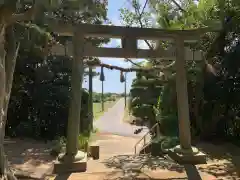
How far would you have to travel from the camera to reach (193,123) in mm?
10828

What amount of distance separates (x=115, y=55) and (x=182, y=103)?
1.92 meters

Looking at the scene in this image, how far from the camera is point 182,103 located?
22.7ft

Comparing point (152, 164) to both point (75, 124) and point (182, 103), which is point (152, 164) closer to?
point (182, 103)

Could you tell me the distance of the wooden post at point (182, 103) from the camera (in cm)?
687

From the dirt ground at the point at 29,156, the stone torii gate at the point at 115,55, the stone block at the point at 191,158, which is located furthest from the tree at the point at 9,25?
the stone block at the point at 191,158

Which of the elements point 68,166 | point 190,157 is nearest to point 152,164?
point 190,157

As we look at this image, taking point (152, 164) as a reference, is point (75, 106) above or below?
above

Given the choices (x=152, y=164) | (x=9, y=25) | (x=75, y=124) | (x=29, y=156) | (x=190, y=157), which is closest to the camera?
(x=9, y=25)

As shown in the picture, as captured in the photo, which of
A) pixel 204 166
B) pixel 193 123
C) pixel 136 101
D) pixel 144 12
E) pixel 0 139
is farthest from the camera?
pixel 136 101

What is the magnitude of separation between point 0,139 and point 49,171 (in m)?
2.07

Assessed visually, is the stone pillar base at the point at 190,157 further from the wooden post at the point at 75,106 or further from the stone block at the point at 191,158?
the wooden post at the point at 75,106

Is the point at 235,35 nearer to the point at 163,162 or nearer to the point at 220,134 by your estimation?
the point at 220,134

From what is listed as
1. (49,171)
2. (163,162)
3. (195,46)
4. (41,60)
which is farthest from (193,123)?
(41,60)

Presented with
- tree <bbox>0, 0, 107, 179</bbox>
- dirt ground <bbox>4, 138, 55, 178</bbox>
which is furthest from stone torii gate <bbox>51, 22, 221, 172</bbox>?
tree <bbox>0, 0, 107, 179</bbox>
